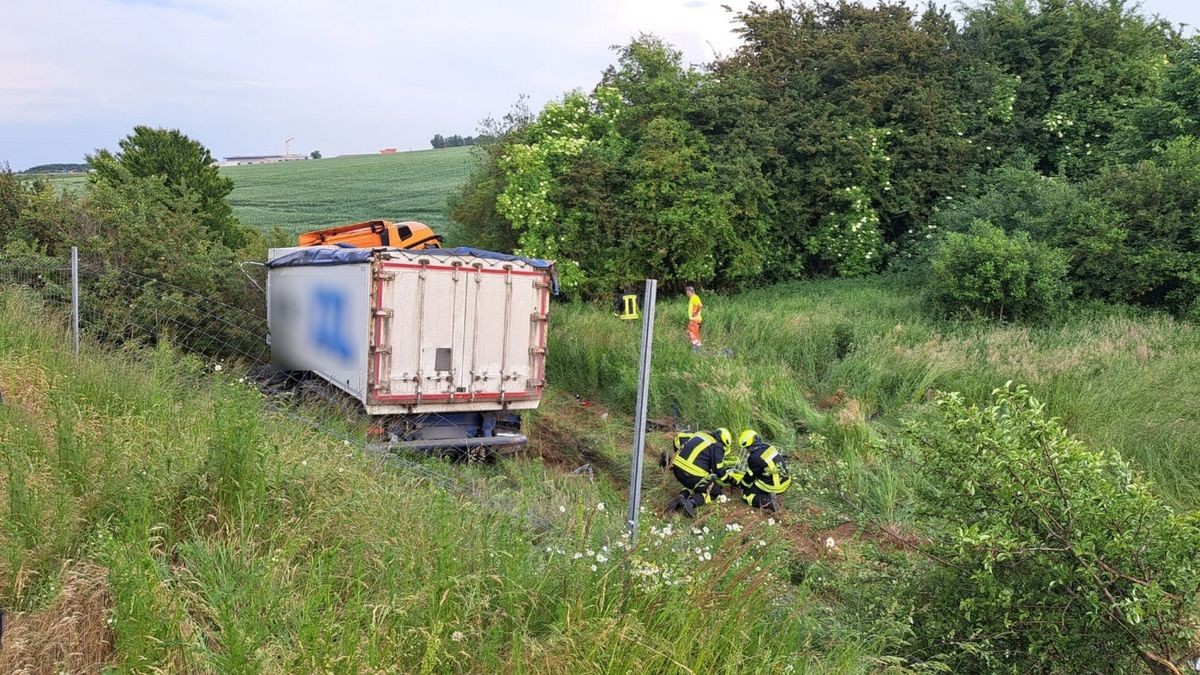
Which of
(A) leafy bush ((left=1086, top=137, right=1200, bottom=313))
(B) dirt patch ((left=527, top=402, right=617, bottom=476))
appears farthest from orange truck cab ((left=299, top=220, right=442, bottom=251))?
(A) leafy bush ((left=1086, top=137, right=1200, bottom=313))

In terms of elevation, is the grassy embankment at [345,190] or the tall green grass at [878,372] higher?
the grassy embankment at [345,190]

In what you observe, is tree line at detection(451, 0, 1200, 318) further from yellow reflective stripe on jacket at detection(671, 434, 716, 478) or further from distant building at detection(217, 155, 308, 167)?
distant building at detection(217, 155, 308, 167)

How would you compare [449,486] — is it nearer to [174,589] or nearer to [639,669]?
[174,589]

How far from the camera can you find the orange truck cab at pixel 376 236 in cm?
1308

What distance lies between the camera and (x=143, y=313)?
9516 millimetres

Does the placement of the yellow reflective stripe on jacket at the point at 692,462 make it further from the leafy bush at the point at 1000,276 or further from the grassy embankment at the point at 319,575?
the leafy bush at the point at 1000,276

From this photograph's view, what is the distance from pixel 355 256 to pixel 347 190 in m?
39.8

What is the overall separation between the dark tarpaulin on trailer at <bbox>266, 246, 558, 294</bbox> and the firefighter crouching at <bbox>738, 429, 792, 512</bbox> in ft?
12.3

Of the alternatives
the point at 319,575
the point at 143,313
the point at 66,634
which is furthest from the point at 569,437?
the point at 66,634

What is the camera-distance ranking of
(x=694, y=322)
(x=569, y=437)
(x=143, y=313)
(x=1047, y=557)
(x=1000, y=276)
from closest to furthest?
(x=1047, y=557) → (x=143, y=313) → (x=569, y=437) → (x=1000, y=276) → (x=694, y=322)

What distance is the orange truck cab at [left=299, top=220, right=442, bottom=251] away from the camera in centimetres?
1308

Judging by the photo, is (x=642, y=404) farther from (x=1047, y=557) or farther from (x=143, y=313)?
(x=143, y=313)

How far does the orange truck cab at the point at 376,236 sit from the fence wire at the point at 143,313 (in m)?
2.45

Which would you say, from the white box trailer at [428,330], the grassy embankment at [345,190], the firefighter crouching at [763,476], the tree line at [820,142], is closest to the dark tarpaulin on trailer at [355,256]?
the white box trailer at [428,330]
